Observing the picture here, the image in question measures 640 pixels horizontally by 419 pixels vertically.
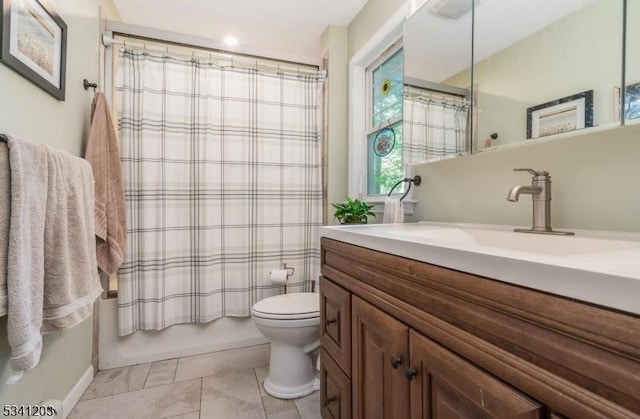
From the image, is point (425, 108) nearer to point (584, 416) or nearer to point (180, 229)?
point (584, 416)

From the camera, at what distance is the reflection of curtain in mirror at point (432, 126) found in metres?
1.26

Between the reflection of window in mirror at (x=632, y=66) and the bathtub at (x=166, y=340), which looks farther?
the bathtub at (x=166, y=340)

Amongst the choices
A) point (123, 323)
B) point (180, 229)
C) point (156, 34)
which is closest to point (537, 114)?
point (180, 229)

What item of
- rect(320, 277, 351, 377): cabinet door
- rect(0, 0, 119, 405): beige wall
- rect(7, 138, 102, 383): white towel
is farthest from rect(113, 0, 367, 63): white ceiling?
rect(320, 277, 351, 377): cabinet door

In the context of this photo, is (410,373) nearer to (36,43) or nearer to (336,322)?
(336,322)

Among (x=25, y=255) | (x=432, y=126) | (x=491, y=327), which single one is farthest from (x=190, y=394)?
(x=432, y=126)

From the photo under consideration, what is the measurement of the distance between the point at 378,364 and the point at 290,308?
0.81 metres

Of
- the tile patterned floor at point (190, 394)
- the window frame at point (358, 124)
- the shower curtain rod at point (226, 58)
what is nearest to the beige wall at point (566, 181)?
the window frame at point (358, 124)

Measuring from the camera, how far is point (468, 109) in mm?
1210

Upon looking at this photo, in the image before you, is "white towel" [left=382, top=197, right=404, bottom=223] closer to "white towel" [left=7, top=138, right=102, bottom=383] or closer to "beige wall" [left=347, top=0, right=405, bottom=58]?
"beige wall" [left=347, top=0, right=405, bottom=58]

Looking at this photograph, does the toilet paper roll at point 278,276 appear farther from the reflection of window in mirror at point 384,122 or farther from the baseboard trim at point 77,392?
the baseboard trim at point 77,392

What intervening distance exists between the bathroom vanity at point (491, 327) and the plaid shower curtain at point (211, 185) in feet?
3.76

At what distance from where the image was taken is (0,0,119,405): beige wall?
1.01m

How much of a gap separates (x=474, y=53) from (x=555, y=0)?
282mm
